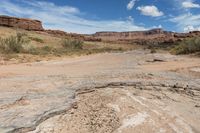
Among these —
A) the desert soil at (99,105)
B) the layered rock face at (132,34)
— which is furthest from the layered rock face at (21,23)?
the desert soil at (99,105)

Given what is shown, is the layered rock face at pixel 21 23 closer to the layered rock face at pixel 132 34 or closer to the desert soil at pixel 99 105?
the layered rock face at pixel 132 34

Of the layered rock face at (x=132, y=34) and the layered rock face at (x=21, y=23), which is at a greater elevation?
the layered rock face at (x=21, y=23)

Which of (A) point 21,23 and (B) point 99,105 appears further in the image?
(A) point 21,23

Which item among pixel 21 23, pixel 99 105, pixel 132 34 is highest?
pixel 21 23

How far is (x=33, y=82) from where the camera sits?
9000mm

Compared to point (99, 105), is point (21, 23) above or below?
above

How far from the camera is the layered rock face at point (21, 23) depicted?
92.5 meters

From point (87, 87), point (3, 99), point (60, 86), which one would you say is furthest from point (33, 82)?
point (3, 99)

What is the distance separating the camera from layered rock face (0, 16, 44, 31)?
92.5 metres

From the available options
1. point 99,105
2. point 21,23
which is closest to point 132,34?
point 21,23

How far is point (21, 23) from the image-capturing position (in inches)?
3725

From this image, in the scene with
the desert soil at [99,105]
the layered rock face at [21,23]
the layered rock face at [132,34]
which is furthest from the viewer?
the layered rock face at [132,34]

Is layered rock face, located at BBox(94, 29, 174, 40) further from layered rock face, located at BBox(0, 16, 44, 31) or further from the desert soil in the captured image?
the desert soil

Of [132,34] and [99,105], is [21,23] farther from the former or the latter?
[132,34]
